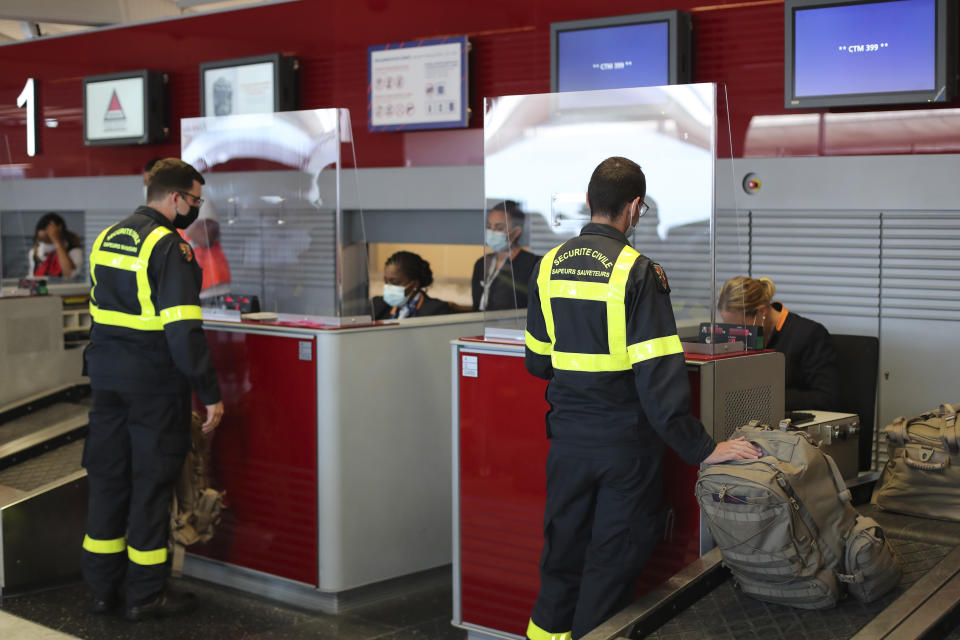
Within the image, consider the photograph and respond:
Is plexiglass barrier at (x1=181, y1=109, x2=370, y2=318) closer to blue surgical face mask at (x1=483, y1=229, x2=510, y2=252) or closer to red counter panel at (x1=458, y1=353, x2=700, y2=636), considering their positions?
blue surgical face mask at (x1=483, y1=229, x2=510, y2=252)

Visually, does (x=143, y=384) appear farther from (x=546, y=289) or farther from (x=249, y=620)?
(x=546, y=289)

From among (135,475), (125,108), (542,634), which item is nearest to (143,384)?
(135,475)

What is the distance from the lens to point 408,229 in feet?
21.7

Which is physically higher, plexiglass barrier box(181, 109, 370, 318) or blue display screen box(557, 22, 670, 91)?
blue display screen box(557, 22, 670, 91)

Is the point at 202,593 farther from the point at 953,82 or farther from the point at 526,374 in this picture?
the point at 953,82

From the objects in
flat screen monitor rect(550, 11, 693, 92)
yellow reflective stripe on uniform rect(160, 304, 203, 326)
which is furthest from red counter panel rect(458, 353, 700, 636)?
flat screen monitor rect(550, 11, 693, 92)

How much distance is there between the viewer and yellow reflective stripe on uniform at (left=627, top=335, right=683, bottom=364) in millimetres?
2668

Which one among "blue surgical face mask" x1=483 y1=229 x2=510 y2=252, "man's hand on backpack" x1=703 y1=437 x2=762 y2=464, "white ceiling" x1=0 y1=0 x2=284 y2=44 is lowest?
"man's hand on backpack" x1=703 y1=437 x2=762 y2=464

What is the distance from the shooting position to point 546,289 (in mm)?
2900

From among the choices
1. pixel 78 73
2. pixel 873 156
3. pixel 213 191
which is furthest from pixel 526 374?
pixel 78 73

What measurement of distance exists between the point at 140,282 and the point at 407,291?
1349 mm

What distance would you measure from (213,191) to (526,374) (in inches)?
74.9

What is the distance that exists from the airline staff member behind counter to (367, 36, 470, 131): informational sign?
2.54 meters

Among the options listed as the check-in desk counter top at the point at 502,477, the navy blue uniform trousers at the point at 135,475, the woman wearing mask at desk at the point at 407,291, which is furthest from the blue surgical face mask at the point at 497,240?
the navy blue uniform trousers at the point at 135,475
